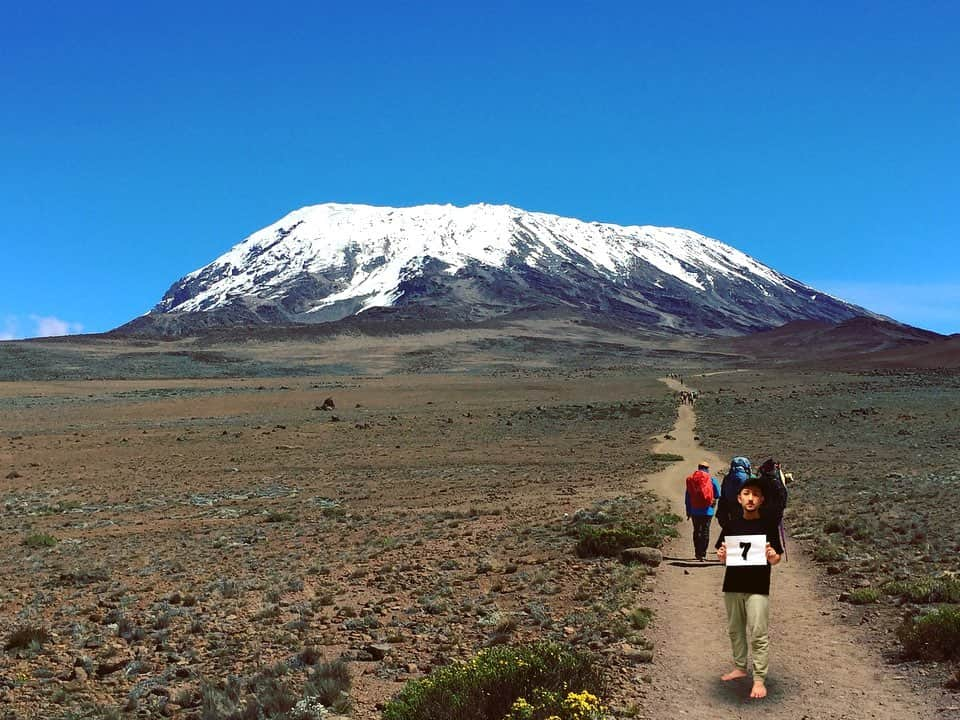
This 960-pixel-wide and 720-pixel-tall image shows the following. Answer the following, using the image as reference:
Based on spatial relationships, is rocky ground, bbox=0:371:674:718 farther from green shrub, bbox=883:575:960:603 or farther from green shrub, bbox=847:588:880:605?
green shrub, bbox=883:575:960:603

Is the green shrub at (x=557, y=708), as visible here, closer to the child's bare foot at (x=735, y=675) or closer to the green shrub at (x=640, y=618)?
the child's bare foot at (x=735, y=675)

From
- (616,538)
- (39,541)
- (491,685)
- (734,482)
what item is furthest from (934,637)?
(39,541)

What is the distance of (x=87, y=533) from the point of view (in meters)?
19.9

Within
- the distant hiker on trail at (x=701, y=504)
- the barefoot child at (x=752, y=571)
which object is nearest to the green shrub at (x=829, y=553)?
the distant hiker on trail at (x=701, y=504)

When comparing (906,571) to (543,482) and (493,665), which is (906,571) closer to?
(493,665)

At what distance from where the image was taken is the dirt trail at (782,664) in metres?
7.21

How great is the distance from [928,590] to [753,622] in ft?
15.6

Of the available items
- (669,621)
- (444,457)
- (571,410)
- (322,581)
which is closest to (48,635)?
(322,581)

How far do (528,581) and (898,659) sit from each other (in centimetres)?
582

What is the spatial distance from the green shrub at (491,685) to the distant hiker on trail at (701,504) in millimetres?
6441

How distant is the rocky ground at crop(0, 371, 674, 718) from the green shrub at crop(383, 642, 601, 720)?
614mm

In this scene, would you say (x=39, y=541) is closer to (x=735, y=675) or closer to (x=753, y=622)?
(x=735, y=675)

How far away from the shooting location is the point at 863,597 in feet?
34.4

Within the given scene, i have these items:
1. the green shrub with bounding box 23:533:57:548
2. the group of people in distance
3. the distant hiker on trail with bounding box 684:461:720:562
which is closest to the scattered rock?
the distant hiker on trail with bounding box 684:461:720:562
